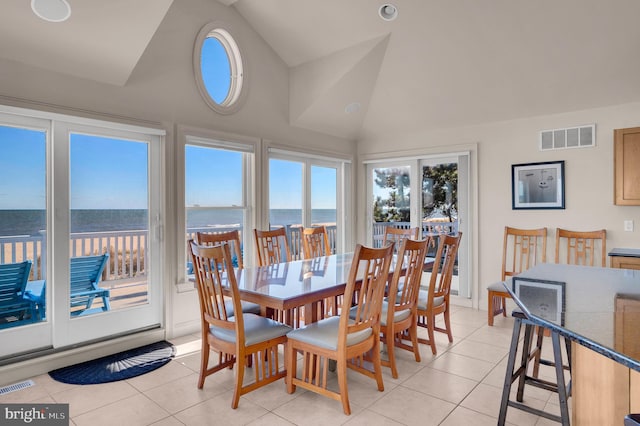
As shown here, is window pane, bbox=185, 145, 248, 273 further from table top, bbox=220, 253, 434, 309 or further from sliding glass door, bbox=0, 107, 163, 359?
table top, bbox=220, 253, 434, 309

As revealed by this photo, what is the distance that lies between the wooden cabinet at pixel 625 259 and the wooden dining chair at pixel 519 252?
2.54ft

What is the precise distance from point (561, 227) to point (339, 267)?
272cm

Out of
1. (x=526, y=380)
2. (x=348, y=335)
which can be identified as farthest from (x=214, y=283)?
(x=526, y=380)

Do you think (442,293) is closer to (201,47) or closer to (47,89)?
(201,47)

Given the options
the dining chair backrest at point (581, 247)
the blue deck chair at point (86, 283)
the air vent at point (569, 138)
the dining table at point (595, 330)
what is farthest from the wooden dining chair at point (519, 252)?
the blue deck chair at point (86, 283)

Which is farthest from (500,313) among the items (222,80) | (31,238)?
(31,238)

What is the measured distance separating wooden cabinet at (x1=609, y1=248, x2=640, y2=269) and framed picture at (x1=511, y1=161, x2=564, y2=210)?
852 mm

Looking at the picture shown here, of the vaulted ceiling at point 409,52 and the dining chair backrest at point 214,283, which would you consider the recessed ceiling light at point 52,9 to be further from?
the dining chair backrest at point 214,283

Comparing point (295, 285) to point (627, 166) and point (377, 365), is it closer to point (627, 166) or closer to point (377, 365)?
point (377, 365)

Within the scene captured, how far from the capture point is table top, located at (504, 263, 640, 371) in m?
1.09

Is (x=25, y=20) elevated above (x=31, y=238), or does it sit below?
above

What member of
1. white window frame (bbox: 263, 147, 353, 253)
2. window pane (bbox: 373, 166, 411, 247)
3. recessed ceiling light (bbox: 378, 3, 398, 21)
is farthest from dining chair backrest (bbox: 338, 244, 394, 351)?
window pane (bbox: 373, 166, 411, 247)

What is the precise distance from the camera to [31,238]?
3.00 m

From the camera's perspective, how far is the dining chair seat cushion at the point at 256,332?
8.10 feet
